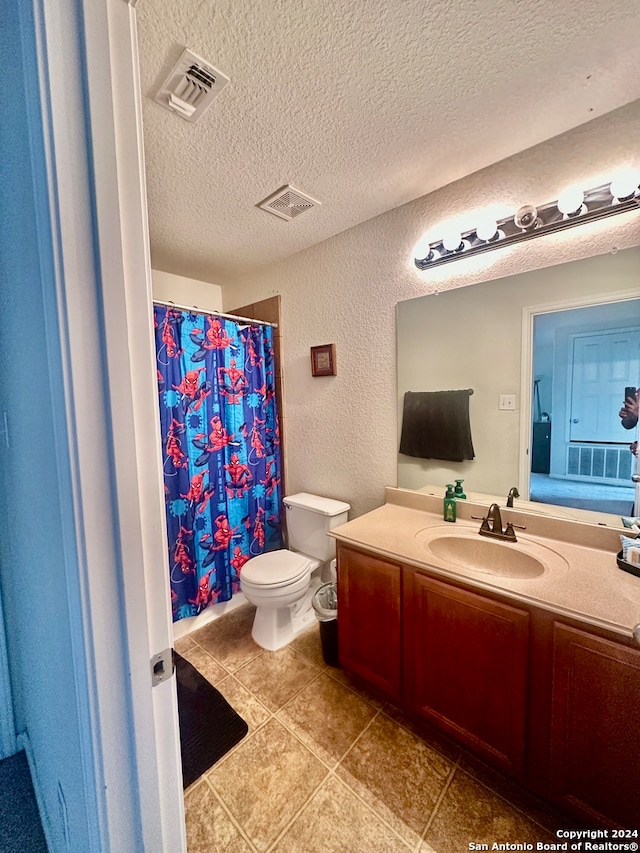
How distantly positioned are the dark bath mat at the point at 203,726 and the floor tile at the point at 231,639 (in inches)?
6.5

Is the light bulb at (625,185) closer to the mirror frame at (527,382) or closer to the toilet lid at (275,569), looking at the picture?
the mirror frame at (527,382)

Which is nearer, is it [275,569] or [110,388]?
[110,388]

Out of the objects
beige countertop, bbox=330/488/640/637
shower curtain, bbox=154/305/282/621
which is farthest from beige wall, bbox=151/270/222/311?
beige countertop, bbox=330/488/640/637

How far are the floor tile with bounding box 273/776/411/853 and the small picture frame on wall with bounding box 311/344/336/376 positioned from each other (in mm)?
1851

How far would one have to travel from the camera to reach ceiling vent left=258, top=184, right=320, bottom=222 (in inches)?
61.7

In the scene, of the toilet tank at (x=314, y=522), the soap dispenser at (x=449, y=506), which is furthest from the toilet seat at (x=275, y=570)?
the soap dispenser at (x=449, y=506)

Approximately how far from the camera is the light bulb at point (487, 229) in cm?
143

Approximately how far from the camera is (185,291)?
8.14ft

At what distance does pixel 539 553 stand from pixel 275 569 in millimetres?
1260

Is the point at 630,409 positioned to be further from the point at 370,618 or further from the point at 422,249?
the point at 370,618

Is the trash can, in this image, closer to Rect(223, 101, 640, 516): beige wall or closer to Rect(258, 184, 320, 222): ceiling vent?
Rect(223, 101, 640, 516): beige wall

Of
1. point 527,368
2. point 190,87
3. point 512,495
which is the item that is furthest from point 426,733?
point 190,87

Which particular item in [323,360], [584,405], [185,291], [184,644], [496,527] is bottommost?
[184,644]

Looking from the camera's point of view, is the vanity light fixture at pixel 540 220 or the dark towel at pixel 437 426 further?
the dark towel at pixel 437 426
